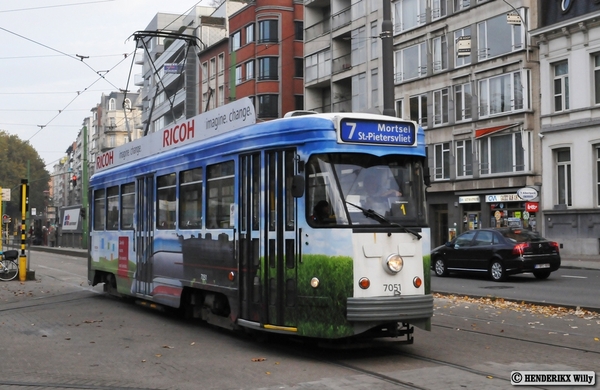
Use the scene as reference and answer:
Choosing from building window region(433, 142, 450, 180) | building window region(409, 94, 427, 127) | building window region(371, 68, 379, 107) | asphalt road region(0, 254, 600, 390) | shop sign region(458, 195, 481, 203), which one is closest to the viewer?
asphalt road region(0, 254, 600, 390)

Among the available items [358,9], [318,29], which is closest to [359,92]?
[358,9]

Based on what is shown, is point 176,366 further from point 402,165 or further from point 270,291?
point 402,165

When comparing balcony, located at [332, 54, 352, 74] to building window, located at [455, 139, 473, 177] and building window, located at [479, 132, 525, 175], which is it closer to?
building window, located at [455, 139, 473, 177]

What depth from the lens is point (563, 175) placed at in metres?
36.6

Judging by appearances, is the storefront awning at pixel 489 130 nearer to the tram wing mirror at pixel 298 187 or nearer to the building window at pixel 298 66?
the building window at pixel 298 66

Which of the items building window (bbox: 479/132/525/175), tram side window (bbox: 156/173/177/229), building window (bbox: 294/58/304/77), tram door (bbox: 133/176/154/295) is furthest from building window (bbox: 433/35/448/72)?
tram side window (bbox: 156/173/177/229)

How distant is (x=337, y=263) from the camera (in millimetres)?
9258

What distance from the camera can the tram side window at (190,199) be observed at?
12211mm

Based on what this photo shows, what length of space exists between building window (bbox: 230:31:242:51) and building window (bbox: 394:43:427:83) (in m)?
16.0

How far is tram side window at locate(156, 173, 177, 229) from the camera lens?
1325 centimetres

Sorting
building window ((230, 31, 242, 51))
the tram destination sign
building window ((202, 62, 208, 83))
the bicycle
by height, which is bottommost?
the bicycle

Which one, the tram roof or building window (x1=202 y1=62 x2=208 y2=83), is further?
building window (x1=202 y1=62 x2=208 y2=83)

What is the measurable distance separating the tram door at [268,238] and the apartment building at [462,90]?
24.9 m

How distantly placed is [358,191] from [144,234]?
615 centimetres
